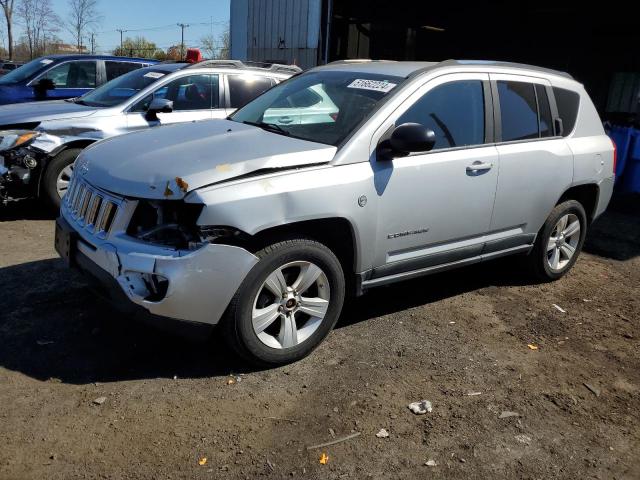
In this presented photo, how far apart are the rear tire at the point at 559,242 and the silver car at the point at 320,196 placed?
64mm

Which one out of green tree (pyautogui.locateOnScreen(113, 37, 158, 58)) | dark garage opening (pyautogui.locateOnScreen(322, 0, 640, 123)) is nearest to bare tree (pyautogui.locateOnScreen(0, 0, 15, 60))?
green tree (pyautogui.locateOnScreen(113, 37, 158, 58))

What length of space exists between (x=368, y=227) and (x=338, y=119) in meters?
0.78

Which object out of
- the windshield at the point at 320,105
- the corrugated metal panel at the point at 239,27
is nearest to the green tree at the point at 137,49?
the corrugated metal panel at the point at 239,27

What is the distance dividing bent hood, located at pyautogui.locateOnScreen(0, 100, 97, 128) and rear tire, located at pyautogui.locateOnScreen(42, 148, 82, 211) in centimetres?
43

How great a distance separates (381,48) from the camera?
59.3 ft

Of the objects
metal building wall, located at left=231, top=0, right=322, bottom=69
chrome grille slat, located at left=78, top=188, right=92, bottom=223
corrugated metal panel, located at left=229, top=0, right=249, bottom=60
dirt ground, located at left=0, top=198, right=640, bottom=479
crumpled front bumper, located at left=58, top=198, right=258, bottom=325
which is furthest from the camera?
corrugated metal panel, located at left=229, top=0, right=249, bottom=60

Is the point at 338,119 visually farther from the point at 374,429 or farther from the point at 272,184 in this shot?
the point at 374,429

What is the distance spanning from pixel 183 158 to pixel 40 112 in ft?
13.1

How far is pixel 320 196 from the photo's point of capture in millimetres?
3377

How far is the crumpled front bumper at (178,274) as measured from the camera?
3.00 m

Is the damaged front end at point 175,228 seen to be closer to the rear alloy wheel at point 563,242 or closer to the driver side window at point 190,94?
the rear alloy wheel at point 563,242

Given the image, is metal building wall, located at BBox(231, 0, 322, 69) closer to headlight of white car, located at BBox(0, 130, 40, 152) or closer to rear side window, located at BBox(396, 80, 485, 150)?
headlight of white car, located at BBox(0, 130, 40, 152)

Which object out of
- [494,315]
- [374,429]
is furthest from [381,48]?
[374,429]

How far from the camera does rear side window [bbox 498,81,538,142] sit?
14.4 feet
